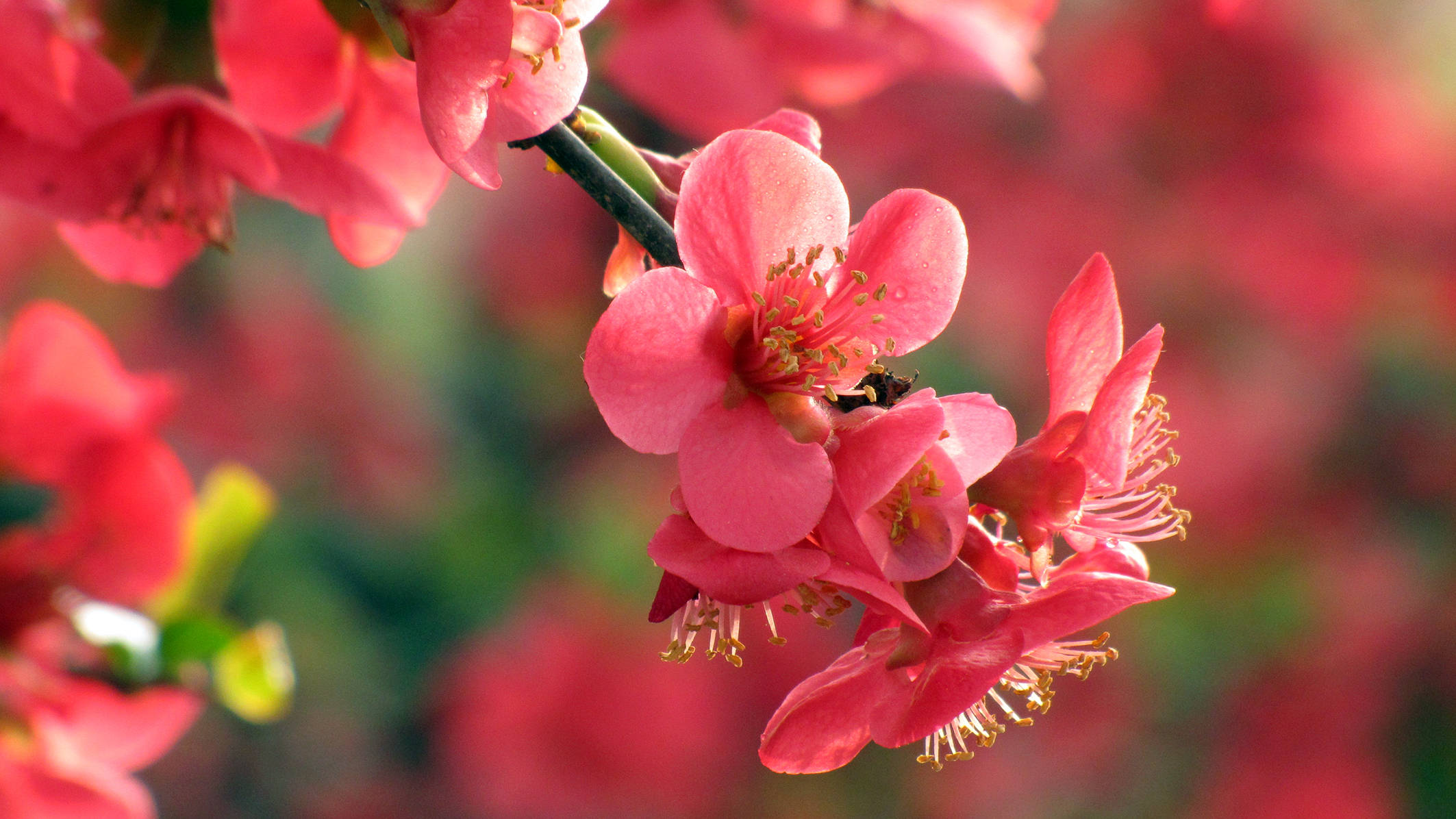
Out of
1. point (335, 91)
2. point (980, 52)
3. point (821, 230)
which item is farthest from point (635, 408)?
point (980, 52)

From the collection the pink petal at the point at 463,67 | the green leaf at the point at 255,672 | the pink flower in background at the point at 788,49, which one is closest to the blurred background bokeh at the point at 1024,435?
the pink flower in background at the point at 788,49

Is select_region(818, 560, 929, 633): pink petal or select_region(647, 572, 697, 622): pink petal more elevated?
select_region(818, 560, 929, 633): pink petal

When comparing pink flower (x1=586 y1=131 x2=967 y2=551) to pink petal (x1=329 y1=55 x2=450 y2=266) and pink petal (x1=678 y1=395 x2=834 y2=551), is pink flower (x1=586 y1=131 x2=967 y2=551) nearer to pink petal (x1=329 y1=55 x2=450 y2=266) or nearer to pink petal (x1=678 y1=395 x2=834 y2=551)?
pink petal (x1=678 y1=395 x2=834 y2=551)

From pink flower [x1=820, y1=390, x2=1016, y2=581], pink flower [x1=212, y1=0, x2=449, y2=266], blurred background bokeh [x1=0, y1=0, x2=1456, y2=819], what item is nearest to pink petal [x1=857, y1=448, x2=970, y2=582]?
pink flower [x1=820, y1=390, x2=1016, y2=581]

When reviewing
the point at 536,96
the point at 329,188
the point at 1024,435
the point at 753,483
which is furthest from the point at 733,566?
the point at 1024,435

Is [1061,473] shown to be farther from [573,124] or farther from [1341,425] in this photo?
[1341,425]

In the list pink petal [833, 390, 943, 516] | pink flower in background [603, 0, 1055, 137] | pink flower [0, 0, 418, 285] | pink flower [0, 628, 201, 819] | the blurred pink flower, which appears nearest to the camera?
pink petal [833, 390, 943, 516]
